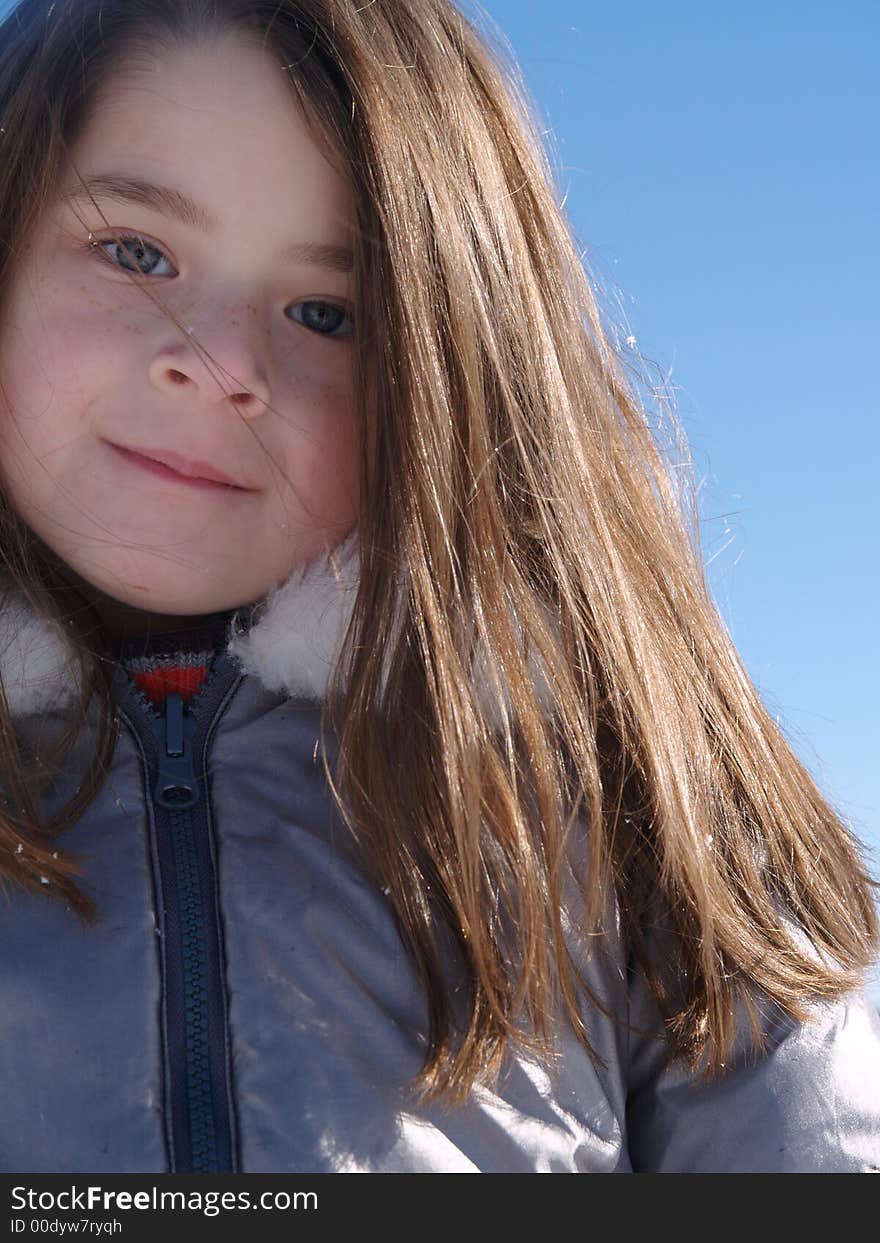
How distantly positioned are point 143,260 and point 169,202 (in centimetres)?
8

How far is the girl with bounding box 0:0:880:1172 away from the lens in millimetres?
1485

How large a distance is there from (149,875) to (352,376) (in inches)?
27.4

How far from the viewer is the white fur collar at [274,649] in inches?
65.3

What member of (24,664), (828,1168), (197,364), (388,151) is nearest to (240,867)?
(24,664)

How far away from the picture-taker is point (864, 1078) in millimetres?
1617

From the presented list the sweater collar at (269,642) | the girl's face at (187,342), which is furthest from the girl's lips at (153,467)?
the sweater collar at (269,642)

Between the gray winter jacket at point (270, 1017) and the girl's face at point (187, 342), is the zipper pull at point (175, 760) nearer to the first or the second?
the gray winter jacket at point (270, 1017)

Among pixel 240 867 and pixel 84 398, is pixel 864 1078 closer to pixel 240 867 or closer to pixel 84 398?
pixel 240 867

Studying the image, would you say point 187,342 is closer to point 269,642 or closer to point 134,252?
point 134,252

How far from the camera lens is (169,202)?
1.58m
